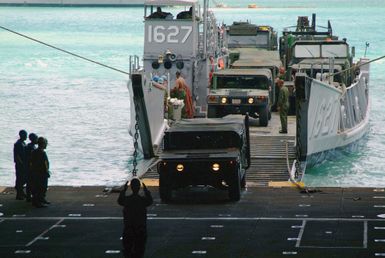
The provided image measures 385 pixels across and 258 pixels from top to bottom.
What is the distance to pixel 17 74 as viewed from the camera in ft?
300

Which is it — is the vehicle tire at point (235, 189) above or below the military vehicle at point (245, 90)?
below

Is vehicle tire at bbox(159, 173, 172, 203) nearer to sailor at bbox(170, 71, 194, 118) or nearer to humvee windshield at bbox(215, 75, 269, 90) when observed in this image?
sailor at bbox(170, 71, 194, 118)

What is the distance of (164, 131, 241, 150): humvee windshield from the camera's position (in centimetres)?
2552

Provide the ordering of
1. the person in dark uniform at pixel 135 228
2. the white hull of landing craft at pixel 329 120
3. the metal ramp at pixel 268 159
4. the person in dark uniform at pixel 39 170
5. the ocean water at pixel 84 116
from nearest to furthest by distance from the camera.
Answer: the person in dark uniform at pixel 135 228, the person in dark uniform at pixel 39 170, the metal ramp at pixel 268 159, the white hull of landing craft at pixel 329 120, the ocean water at pixel 84 116

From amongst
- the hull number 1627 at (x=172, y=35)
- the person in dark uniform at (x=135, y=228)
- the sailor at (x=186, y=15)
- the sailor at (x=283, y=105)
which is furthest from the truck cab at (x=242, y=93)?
the person in dark uniform at (x=135, y=228)

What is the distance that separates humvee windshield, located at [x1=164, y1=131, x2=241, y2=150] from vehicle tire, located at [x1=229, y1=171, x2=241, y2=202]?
1201 millimetres

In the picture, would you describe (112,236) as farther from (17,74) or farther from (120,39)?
(120,39)

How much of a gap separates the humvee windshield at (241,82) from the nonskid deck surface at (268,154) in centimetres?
102

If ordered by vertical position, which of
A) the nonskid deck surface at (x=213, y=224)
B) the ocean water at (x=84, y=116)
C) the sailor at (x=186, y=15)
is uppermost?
the sailor at (x=186, y=15)

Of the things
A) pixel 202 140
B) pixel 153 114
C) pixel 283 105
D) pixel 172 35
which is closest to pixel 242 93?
pixel 283 105

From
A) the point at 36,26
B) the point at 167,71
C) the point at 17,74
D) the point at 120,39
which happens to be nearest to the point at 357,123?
the point at 167,71

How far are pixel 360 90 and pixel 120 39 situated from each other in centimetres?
10337

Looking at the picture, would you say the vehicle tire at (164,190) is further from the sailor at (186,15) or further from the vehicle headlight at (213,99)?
the sailor at (186,15)

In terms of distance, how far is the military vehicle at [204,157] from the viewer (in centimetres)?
2420
